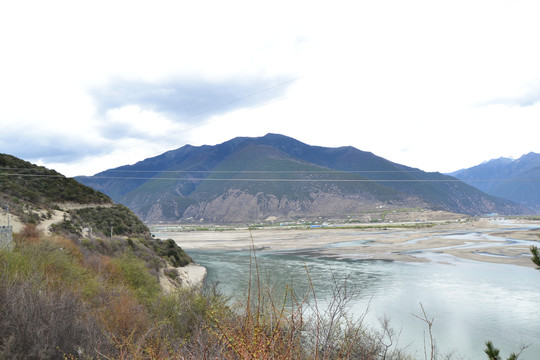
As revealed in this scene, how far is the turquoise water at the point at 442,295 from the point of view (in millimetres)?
15188

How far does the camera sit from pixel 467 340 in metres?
15.1

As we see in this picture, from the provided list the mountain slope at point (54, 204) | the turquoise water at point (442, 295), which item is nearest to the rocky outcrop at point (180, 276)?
the turquoise water at point (442, 295)

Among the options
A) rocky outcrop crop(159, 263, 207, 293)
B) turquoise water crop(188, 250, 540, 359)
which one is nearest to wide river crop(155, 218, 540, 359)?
turquoise water crop(188, 250, 540, 359)

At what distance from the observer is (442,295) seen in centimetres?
2300

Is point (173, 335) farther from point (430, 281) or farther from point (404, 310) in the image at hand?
point (430, 281)

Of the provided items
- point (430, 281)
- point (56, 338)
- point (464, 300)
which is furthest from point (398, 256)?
point (56, 338)

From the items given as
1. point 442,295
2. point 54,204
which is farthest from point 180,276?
point 442,295

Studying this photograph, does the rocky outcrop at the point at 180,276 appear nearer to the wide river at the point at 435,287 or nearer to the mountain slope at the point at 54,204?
the wide river at the point at 435,287

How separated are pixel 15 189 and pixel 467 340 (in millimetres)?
35855

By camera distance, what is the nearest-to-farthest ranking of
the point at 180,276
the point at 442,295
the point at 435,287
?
the point at 442,295
the point at 435,287
the point at 180,276

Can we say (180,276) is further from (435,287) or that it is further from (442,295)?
(442,295)

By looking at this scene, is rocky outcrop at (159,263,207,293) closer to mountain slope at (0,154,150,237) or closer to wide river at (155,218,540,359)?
wide river at (155,218,540,359)

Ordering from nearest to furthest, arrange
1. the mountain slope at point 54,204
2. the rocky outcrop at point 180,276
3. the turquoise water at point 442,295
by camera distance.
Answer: the turquoise water at point 442,295 < the rocky outcrop at point 180,276 < the mountain slope at point 54,204

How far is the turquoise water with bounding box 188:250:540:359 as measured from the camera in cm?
1519
